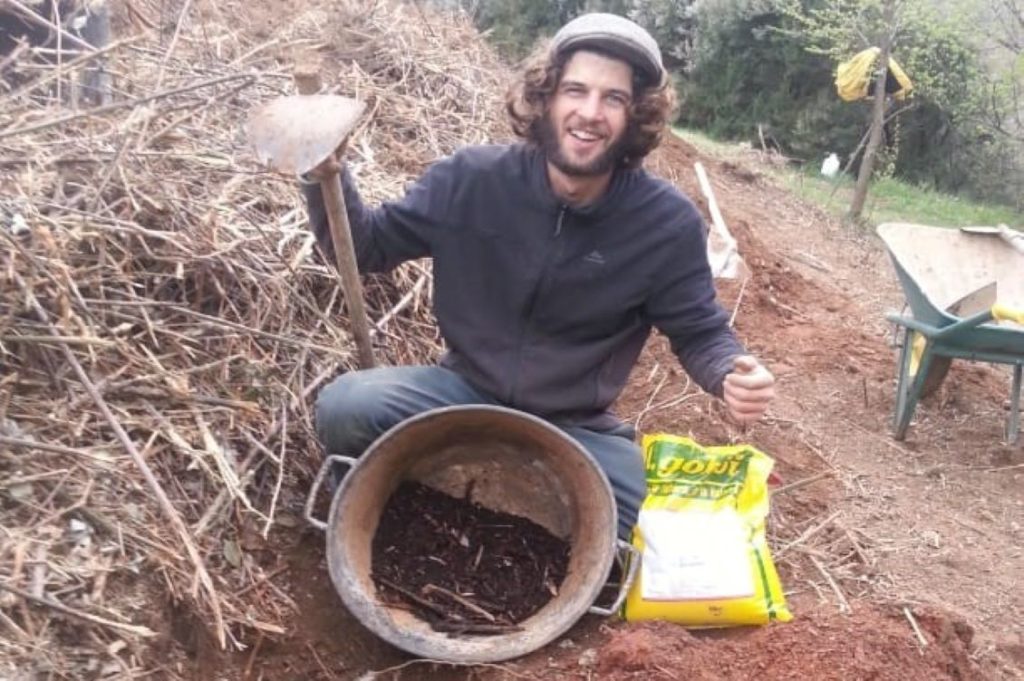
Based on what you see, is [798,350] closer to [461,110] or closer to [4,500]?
[461,110]

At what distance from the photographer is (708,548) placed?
9.76 feet

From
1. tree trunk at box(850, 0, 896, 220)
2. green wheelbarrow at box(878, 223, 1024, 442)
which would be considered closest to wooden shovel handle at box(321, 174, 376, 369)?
green wheelbarrow at box(878, 223, 1024, 442)

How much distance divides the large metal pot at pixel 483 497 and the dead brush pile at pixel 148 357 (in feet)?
0.66

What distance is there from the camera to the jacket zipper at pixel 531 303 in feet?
9.45

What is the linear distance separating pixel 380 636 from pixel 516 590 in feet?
1.35

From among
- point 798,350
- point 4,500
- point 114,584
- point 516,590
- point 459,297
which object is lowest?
point 798,350

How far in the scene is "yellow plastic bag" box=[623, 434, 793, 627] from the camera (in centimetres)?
287

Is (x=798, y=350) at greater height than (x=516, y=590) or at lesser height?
lesser

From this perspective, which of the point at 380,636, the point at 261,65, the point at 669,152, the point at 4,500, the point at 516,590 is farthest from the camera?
the point at 669,152

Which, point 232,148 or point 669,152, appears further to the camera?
point 669,152

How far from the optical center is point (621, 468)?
2.99m

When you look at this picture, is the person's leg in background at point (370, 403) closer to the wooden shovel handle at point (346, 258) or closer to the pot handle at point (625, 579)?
the wooden shovel handle at point (346, 258)

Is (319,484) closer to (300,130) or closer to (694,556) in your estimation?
(300,130)

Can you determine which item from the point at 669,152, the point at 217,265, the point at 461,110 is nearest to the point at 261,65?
the point at 461,110
